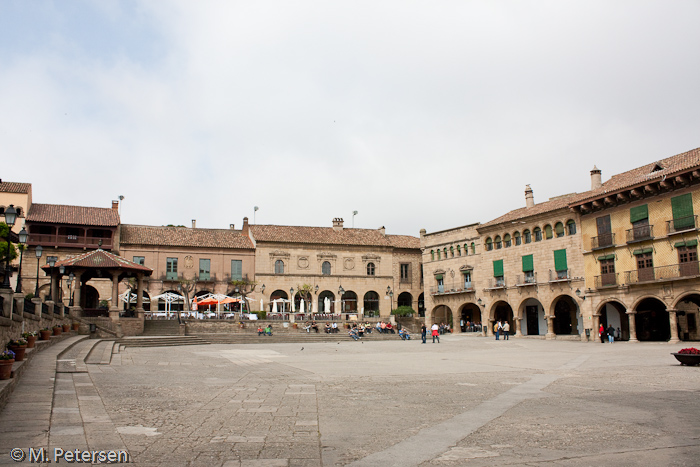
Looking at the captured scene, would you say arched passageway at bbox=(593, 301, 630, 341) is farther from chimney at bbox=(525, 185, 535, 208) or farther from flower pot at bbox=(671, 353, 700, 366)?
flower pot at bbox=(671, 353, 700, 366)

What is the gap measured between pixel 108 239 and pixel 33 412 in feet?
151

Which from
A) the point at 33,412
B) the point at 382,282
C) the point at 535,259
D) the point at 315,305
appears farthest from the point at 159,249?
the point at 33,412

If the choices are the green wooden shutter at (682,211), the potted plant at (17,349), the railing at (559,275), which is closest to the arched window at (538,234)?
the railing at (559,275)

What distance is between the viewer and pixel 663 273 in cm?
3262

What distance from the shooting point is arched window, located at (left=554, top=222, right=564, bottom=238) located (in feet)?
131

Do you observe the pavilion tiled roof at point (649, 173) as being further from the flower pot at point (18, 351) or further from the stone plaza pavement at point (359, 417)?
the flower pot at point (18, 351)

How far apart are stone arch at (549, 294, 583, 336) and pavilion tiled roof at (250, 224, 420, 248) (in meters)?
21.3

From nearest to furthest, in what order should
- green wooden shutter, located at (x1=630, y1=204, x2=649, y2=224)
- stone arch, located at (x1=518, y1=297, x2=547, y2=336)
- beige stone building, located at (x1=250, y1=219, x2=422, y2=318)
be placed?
green wooden shutter, located at (x1=630, y1=204, x2=649, y2=224) → stone arch, located at (x1=518, y1=297, x2=547, y2=336) → beige stone building, located at (x1=250, y1=219, x2=422, y2=318)

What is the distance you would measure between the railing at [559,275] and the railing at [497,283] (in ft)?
15.1

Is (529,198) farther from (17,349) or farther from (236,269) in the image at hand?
(17,349)

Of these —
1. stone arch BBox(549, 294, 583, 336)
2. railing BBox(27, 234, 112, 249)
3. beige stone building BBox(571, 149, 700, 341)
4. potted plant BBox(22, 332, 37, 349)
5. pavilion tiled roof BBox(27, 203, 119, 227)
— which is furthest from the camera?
pavilion tiled roof BBox(27, 203, 119, 227)

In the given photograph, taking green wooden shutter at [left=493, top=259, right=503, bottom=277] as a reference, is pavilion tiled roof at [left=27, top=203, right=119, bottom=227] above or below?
above

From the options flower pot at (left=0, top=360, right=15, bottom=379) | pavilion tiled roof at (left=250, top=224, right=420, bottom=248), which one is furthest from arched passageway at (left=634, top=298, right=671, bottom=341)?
flower pot at (left=0, top=360, right=15, bottom=379)

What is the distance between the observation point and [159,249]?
52781 mm
